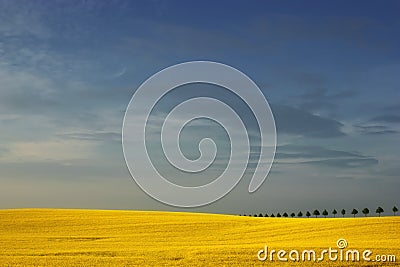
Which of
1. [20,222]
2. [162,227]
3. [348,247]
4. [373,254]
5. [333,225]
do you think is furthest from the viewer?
[20,222]

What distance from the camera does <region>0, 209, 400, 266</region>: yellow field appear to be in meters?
30.6

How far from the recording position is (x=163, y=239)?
4731 centimetres

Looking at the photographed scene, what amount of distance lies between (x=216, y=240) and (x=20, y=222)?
25.5 metres

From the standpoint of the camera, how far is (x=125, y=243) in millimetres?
43031

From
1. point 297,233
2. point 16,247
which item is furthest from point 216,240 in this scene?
point 16,247

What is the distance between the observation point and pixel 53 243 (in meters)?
43.9

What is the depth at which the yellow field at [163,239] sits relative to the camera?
3059 centimetres

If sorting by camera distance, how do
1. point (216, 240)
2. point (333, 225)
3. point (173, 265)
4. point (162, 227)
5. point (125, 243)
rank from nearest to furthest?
point (173, 265) < point (125, 243) < point (216, 240) < point (333, 225) < point (162, 227)

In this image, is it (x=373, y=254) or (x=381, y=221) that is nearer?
(x=373, y=254)

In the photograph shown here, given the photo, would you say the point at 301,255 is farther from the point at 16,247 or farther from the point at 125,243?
the point at 16,247

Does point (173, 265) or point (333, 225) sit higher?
point (333, 225)

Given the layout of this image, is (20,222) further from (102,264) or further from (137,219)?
(102,264)

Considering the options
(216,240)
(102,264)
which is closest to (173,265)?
(102,264)

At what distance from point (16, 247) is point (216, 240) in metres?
16.4
